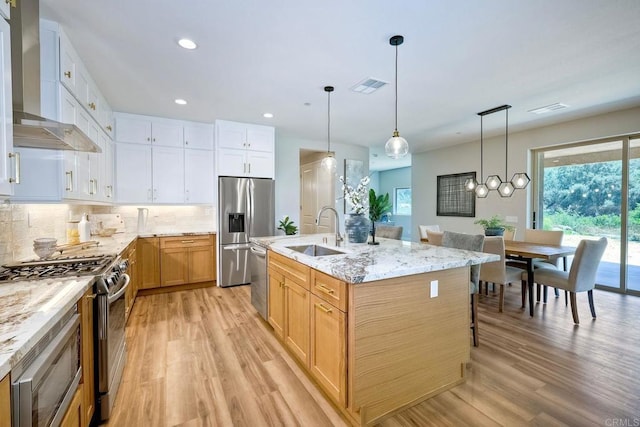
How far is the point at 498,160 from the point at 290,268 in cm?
512

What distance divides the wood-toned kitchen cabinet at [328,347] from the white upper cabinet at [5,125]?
5.73 feet

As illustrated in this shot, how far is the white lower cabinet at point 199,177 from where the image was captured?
4.54 metres

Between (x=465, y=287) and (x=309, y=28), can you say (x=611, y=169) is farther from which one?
(x=309, y=28)

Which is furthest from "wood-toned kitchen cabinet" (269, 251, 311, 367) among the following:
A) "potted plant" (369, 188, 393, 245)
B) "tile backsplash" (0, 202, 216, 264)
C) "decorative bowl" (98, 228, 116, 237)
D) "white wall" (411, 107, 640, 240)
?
"white wall" (411, 107, 640, 240)

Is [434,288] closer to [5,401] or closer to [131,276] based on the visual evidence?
[5,401]

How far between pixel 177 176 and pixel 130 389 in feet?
10.4

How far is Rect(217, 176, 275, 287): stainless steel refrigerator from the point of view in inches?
177

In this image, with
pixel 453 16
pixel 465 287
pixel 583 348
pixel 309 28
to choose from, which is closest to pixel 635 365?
pixel 583 348

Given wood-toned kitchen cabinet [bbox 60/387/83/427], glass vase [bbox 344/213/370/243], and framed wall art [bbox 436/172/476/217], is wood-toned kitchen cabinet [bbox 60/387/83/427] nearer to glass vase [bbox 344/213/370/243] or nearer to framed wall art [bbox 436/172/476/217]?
glass vase [bbox 344/213/370/243]

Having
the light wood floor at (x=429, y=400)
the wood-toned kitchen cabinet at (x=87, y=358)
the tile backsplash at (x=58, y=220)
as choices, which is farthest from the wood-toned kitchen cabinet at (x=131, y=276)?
the wood-toned kitchen cabinet at (x=87, y=358)

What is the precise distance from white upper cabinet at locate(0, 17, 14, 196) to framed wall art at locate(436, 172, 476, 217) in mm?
6530

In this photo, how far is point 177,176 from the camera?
446 centimetres

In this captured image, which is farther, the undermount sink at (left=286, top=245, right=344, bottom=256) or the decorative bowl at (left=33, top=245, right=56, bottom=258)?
the undermount sink at (left=286, top=245, right=344, bottom=256)

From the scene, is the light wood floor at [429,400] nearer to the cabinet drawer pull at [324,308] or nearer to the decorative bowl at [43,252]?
the cabinet drawer pull at [324,308]
